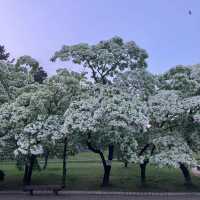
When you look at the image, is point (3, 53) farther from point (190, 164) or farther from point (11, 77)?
point (190, 164)

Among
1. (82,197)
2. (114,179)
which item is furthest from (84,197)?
(114,179)

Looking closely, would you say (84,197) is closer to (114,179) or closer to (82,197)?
(82,197)

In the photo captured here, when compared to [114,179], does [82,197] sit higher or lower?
lower

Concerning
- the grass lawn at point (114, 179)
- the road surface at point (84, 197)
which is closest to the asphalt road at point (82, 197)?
the road surface at point (84, 197)

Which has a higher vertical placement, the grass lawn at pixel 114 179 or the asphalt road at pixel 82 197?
the grass lawn at pixel 114 179

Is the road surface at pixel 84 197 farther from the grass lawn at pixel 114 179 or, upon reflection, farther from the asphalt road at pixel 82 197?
the grass lawn at pixel 114 179

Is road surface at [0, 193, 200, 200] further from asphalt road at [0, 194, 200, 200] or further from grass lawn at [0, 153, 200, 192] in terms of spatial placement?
grass lawn at [0, 153, 200, 192]

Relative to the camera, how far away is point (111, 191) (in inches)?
811

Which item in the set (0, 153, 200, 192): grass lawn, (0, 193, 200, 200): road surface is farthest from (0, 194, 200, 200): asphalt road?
(0, 153, 200, 192): grass lawn

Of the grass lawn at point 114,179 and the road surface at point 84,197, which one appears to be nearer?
the road surface at point 84,197

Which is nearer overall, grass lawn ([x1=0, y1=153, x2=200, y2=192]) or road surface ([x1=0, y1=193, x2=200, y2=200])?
road surface ([x1=0, y1=193, x2=200, y2=200])

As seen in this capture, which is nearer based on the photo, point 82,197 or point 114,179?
point 82,197

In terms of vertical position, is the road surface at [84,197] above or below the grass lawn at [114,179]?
below

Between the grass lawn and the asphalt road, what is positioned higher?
the grass lawn
